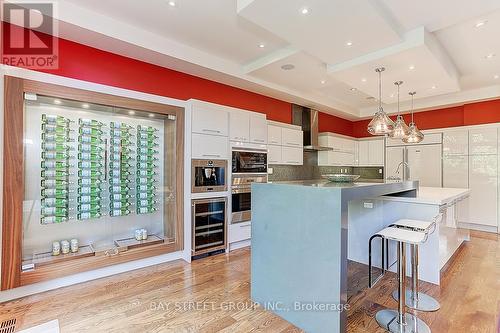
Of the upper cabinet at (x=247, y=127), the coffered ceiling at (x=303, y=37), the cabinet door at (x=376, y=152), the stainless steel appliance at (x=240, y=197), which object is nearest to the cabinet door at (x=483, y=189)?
the coffered ceiling at (x=303, y=37)

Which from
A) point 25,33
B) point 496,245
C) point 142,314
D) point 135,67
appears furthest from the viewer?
point 496,245

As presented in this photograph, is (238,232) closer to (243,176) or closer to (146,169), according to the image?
(243,176)

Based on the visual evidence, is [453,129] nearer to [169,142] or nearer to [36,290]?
[169,142]

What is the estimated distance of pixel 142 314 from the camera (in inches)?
85.4

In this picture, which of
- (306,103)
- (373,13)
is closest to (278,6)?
(373,13)

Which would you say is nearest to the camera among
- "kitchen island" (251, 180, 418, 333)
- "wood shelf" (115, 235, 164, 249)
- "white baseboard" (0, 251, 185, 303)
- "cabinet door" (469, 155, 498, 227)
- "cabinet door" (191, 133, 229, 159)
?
"kitchen island" (251, 180, 418, 333)

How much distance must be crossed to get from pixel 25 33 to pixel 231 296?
357 cm

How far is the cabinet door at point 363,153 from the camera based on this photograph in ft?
22.3

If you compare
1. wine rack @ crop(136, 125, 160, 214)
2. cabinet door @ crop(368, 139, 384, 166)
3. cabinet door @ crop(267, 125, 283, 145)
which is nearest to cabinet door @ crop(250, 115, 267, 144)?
cabinet door @ crop(267, 125, 283, 145)

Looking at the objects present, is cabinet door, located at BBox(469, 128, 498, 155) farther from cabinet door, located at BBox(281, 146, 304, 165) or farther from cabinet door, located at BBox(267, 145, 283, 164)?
cabinet door, located at BBox(267, 145, 283, 164)

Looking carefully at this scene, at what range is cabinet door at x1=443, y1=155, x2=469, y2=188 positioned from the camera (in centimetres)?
518

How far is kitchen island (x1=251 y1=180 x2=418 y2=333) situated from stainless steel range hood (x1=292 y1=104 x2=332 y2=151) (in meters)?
3.31

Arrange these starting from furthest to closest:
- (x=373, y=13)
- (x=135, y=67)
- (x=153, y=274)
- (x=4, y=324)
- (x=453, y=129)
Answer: (x=453, y=129)
(x=135, y=67)
(x=153, y=274)
(x=373, y=13)
(x=4, y=324)

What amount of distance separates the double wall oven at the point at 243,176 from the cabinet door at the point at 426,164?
3.90m
